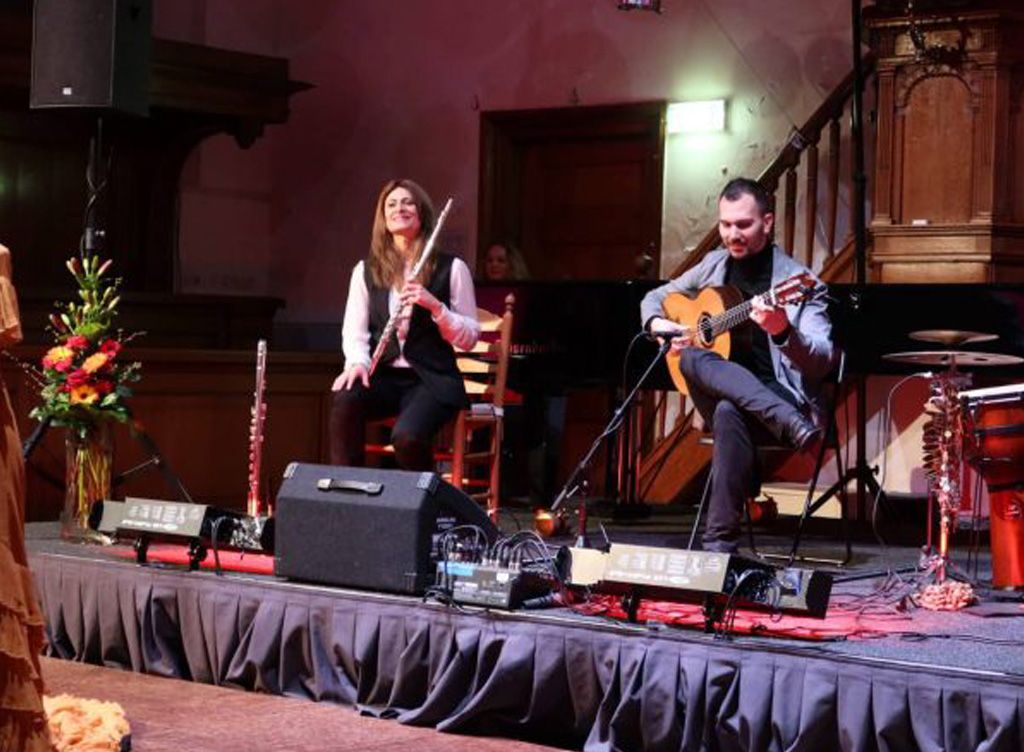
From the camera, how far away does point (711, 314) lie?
219 inches

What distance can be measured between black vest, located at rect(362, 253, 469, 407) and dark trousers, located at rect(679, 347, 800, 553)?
99 cm

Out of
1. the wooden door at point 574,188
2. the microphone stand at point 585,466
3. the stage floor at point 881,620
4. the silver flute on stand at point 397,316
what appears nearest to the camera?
the stage floor at point 881,620

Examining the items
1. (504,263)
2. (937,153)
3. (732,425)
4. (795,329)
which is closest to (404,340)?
(732,425)

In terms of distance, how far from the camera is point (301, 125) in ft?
39.0

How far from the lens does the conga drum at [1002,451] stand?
5.07 m

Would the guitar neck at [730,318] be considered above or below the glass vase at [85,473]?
above

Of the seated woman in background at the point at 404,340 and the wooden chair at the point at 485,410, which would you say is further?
the wooden chair at the point at 485,410

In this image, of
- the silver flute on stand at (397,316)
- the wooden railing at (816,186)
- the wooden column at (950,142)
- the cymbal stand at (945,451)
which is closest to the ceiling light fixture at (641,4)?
the wooden railing at (816,186)

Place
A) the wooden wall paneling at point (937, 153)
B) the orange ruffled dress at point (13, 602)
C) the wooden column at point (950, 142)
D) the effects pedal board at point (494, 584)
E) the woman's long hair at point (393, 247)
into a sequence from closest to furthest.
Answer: the orange ruffled dress at point (13, 602)
the effects pedal board at point (494, 584)
the woman's long hair at point (393, 247)
the wooden column at point (950, 142)
the wooden wall paneling at point (937, 153)

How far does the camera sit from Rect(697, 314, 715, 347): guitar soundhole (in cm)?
552

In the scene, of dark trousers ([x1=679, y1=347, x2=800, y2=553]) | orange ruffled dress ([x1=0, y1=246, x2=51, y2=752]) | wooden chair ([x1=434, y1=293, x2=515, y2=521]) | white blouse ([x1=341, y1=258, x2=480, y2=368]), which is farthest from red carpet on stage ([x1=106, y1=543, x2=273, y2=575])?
orange ruffled dress ([x1=0, y1=246, x2=51, y2=752])

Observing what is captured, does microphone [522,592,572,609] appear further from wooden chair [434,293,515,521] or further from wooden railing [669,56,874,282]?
wooden railing [669,56,874,282]

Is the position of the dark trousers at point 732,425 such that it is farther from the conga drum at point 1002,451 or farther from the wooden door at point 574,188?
the wooden door at point 574,188

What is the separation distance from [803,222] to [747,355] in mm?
3731
